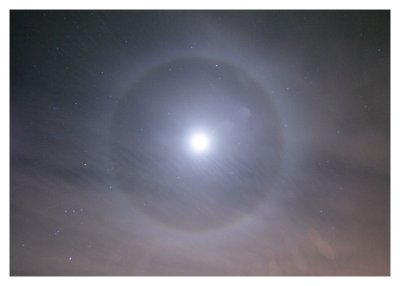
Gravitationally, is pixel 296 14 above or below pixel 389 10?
above
